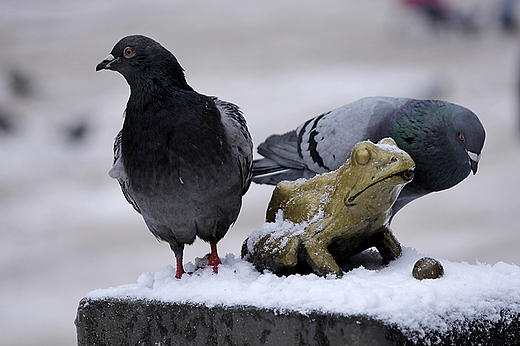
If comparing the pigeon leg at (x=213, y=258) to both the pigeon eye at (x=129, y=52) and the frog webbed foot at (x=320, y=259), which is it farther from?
the pigeon eye at (x=129, y=52)

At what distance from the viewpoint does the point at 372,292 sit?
1.66 meters

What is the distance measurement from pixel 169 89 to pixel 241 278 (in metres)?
0.81

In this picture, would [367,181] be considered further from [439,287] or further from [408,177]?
[439,287]

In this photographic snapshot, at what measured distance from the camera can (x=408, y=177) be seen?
176 centimetres

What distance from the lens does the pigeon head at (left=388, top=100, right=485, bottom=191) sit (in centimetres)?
234

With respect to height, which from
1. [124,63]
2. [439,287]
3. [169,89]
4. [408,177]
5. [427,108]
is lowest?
[439,287]

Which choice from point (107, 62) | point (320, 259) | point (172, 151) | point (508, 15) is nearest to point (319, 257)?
point (320, 259)

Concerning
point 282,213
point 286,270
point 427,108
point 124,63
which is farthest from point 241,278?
point 427,108

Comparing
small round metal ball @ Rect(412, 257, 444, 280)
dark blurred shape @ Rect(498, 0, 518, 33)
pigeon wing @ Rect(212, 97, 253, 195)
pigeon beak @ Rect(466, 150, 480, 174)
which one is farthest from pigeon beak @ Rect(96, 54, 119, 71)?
dark blurred shape @ Rect(498, 0, 518, 33)

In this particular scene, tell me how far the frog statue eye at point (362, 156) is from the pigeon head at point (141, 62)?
2.69ft

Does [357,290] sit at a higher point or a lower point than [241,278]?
lower

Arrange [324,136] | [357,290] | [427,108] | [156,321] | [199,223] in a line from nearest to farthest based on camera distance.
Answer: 1. [357,290]
2. [156,321]
3. [199,223]
4. [427,108]
5. [324,136]

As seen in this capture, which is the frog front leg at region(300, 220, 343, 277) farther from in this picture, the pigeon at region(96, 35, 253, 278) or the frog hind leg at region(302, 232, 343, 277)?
the pigeon at region(96, 35, 253, 278)

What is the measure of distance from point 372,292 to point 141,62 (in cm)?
→ 125
